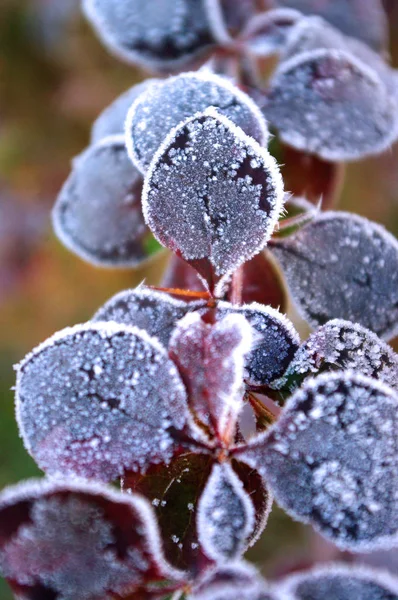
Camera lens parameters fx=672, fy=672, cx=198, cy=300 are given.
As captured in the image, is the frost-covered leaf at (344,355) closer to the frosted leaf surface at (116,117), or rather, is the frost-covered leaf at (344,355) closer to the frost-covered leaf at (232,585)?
the frost-covered leaf at (232,585)

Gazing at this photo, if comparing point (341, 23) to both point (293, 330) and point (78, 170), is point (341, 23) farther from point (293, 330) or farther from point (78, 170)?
point (293, 330)

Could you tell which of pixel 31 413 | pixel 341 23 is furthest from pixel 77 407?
pixel 341 23

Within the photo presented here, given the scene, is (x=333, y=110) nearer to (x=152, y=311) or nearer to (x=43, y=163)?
(x=152, y=311)

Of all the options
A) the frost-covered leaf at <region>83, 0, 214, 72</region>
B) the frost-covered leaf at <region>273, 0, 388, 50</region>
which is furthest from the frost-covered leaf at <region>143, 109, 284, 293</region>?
the frost-covered leaf at <region>273, 0, 388, 50</region>

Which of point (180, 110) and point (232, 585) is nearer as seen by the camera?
point (232, 585)

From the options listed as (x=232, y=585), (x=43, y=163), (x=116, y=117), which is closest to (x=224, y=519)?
(x=232, y=585)

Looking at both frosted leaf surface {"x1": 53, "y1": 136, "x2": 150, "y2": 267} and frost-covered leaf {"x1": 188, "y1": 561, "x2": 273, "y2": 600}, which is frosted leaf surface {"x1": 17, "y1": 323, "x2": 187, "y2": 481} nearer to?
frost-covered leaf {"x1": 188, "y1": 561, "x2": 273, "y2": 600}

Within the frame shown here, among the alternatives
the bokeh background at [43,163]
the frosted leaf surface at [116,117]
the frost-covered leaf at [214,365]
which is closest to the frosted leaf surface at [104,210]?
the frosted leaf surface at [116,117]
